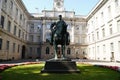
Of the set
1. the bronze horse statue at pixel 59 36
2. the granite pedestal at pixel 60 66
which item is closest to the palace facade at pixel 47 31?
the bronze horse statue at pixel 59 36

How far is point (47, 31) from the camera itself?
50.8m

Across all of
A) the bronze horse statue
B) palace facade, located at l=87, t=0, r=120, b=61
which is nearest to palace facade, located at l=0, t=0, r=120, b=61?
palace facade, located at l=87, t=0, r=120, b=61

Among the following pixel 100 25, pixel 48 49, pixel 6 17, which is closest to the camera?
pixel 6 17

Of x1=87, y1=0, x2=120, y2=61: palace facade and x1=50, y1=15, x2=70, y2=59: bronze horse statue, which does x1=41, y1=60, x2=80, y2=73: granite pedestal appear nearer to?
x1=50, y1=15, x2=70, y2=59: bronze horse statue

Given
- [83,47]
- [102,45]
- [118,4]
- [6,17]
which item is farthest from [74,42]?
[6,17]

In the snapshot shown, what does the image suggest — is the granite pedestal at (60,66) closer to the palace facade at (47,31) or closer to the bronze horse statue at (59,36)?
the bronze horse statue at (59,36)

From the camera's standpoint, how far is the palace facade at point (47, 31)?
2839 cm

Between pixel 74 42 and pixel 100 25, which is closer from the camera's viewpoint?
pixel 100 25

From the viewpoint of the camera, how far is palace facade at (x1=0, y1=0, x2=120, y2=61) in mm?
28391

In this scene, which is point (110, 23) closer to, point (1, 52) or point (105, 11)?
point (105, 11)

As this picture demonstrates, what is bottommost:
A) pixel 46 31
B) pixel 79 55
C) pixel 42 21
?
pixel 79 55

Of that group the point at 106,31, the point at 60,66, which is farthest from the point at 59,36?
the point at 106,31

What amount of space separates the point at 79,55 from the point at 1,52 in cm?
2937

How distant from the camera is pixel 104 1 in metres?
34.7
